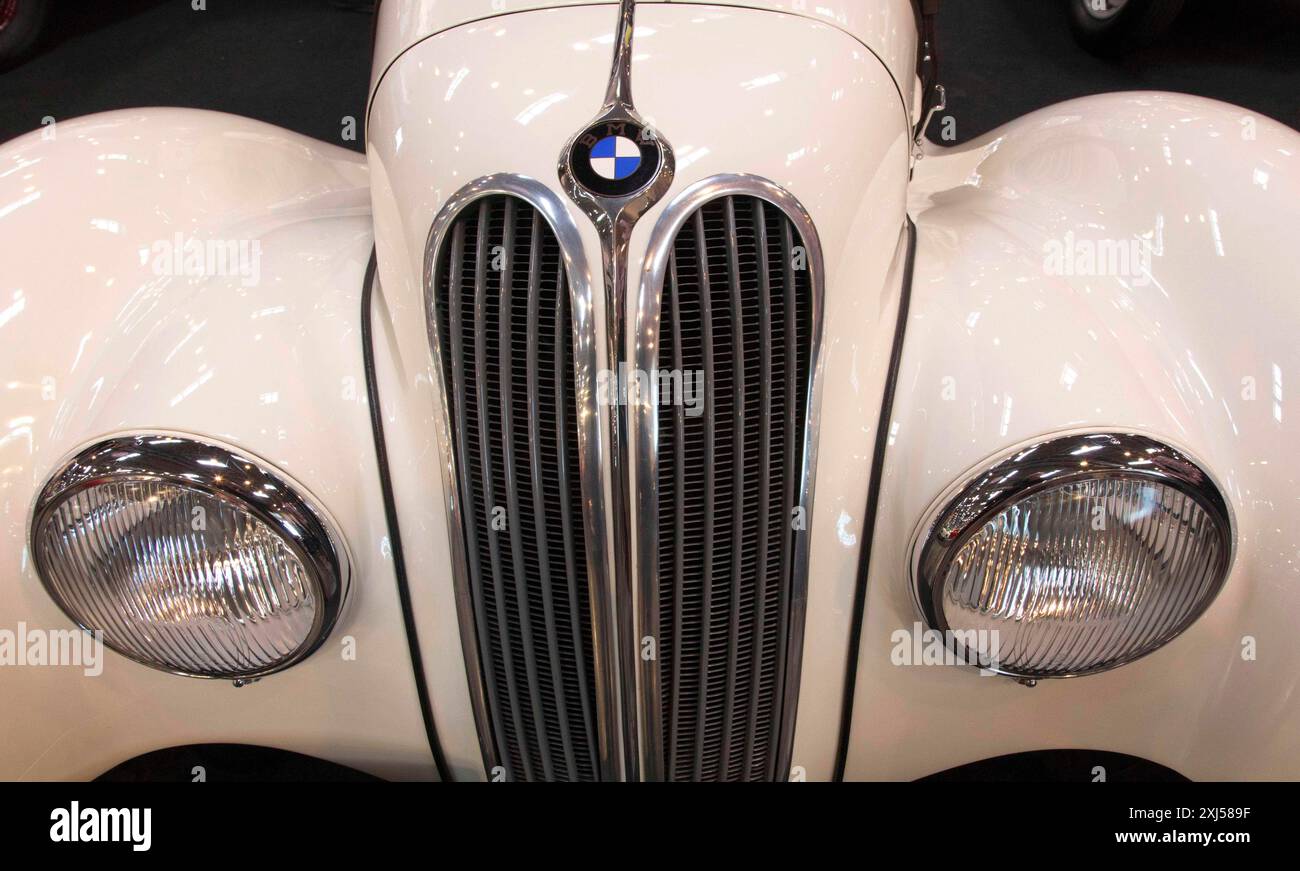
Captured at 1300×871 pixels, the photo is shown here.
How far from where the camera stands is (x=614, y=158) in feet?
4.58

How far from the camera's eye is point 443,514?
5.07 feet

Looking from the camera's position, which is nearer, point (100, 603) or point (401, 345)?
point (100, 603)

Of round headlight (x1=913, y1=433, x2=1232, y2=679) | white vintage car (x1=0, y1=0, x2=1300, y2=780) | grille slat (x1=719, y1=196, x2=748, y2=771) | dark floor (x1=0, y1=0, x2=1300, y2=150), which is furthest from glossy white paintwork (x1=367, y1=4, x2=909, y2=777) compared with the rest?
dark floor (x1=0, y1=0, x2=1300, y2=150)

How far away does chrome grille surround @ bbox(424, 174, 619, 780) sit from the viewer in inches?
54.6

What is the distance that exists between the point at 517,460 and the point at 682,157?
491 mm

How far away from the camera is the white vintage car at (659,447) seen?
1.37m

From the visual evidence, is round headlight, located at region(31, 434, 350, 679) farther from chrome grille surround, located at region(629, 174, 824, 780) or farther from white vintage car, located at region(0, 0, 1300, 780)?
chrome grille surround, located at region(629, 174, 824, 780)

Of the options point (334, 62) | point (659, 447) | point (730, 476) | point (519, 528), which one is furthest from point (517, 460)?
point (334, 62)

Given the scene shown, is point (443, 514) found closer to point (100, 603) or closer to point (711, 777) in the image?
point (100, 603)

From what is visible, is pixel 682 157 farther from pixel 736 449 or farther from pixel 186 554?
pixel 186 554

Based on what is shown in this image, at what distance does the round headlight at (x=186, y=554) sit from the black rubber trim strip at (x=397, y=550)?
12 cm
